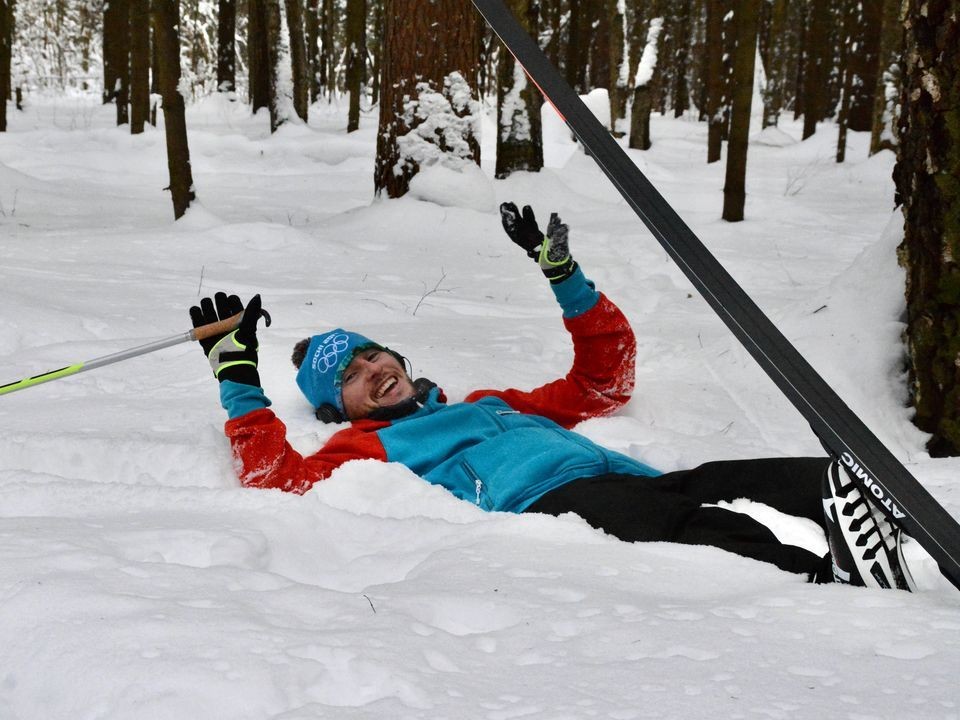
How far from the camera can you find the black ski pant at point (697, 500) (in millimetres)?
2092

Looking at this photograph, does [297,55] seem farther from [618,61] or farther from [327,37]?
[327,37]

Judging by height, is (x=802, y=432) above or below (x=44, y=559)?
below

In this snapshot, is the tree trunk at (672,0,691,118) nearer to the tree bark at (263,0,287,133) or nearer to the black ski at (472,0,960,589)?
the tree bark at (263,0,287,133)

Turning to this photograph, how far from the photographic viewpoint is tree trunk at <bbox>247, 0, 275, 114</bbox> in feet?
45.4

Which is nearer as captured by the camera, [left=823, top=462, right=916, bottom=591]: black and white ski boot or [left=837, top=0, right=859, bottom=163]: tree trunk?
[left=823, top=462, right=916, bottom=591]: black and white ski boot

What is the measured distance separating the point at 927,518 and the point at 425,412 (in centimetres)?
175

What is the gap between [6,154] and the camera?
11578 mm

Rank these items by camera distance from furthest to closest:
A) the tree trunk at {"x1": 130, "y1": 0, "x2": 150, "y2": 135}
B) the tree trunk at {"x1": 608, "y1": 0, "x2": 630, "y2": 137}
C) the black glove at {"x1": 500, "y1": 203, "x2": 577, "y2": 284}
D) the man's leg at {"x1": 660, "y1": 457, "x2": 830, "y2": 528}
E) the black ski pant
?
the tree trunk at {"x1": 608, "y1": 0, "x2": 630, "y2": 137} → the tree trunk at {"x1": 130, "y1": 0, "x2": 150, "y2": 135} → the black glove at {"x1": 500, "y1": 203, "x2": 577, "y2": 284} → the man's leg at {"x1": 660, "y1": 457, "x2": 830, "y2": 528} → the black ski pant

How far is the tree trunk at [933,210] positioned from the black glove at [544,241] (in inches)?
43.3

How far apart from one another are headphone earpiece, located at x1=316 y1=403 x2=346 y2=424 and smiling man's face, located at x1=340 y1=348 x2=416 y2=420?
49 mm

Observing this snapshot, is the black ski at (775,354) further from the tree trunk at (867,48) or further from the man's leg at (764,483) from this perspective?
the tree trunk at (867,48)

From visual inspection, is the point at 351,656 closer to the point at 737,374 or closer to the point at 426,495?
the point at 426,495

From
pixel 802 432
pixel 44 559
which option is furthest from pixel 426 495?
pixel 802 432

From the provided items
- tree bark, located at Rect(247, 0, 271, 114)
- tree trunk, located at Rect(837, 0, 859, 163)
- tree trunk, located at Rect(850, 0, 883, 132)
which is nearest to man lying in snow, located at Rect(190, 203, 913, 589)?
tree bark, located at Rect(247, 0, 271, 114)
